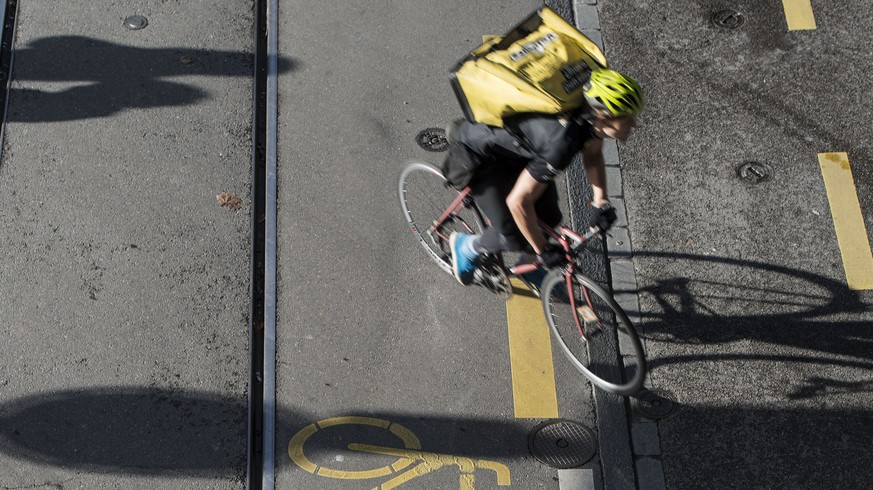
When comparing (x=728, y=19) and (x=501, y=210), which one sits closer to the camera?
(x=501, y=210)

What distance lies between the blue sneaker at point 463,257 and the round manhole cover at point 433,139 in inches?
44.4

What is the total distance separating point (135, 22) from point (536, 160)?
14.8 ft

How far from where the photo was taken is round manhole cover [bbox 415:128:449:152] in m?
7.07

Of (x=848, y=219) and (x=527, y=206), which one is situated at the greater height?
(x=527, y=206)

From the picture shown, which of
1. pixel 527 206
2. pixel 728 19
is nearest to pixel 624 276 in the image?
pixel 527 206

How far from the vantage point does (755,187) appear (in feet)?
22.7

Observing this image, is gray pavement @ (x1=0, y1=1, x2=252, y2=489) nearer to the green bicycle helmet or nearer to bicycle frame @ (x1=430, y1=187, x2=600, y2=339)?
bicycle frame @ (x1=430, y1=187, x2=600, y2=339)

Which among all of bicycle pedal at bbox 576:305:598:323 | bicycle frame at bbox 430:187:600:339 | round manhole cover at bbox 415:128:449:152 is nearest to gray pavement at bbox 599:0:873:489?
bicycle pedal at bbox 576:305:598:323

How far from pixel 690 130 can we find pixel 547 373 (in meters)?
2.57

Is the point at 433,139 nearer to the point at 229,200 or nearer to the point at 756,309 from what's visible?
the point at 229,200

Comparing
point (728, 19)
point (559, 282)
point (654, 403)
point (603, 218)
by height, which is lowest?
point (654, 403)

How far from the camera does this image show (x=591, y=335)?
6133mm

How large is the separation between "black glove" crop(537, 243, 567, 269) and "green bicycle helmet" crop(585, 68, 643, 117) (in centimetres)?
107

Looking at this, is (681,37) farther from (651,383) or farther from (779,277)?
(651,383)
